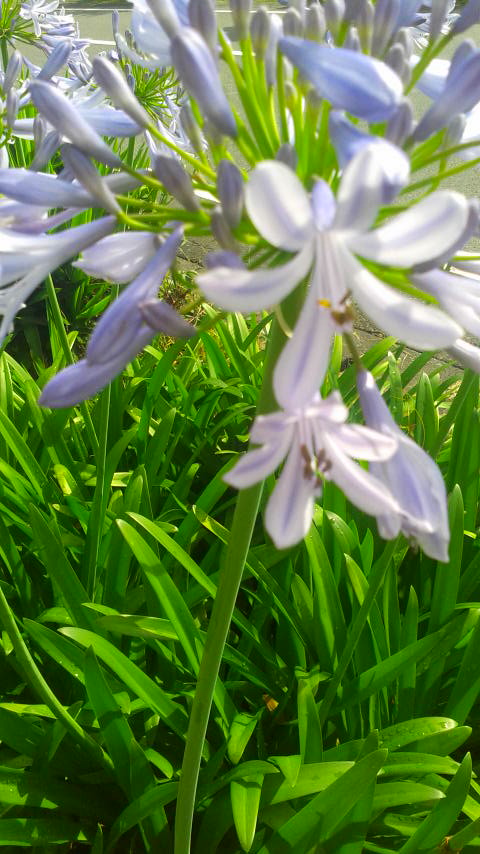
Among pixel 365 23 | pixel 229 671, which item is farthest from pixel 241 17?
pixel 229 671

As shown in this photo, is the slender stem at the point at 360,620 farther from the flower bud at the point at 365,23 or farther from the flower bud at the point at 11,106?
Answer: the flower bud at the point at 11,106

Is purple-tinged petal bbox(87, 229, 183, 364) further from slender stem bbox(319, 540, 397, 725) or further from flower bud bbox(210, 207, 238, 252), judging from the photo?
slender stem bbox(319, 540, 397, 725)

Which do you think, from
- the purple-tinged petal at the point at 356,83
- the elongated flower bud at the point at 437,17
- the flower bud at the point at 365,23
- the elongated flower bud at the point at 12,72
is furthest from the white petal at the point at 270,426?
the elongated flower bud at the point at 12,72

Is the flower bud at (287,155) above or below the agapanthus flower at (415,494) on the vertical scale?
above

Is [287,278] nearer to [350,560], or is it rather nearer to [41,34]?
[350,560]

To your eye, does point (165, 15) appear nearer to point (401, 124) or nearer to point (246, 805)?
point (401, 124)

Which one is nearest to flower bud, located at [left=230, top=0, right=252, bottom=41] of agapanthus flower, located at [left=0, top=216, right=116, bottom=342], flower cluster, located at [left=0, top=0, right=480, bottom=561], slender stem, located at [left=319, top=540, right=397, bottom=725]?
flower cluster, located at [left=0, top=0, right=480, bottom=561]
